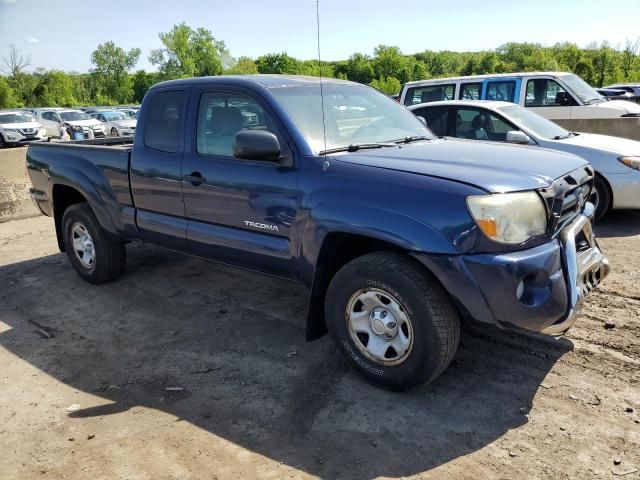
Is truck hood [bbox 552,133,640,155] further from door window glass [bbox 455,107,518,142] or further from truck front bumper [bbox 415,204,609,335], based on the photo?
truck front bumper [bbox 415,204,609,335]

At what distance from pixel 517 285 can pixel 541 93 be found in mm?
8771

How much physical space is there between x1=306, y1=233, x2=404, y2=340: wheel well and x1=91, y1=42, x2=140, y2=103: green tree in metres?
92.1

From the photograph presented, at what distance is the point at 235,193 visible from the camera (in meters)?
3.83

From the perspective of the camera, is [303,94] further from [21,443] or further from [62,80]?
[62,80]

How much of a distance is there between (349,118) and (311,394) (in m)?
1.97

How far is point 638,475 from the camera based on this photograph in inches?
99.0

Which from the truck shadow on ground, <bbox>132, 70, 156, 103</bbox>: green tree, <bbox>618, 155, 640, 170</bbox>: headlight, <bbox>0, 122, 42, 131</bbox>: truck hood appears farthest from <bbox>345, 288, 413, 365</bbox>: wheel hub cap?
<bbox>132, 70, 156, 103</bbox>: green tree

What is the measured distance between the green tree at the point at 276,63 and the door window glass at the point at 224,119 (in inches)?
3614

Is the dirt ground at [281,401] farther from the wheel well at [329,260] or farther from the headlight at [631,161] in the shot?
the headlight at [631,161]

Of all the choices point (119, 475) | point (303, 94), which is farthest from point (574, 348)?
point (119, 475)

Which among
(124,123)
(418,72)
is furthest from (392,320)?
(418,72)

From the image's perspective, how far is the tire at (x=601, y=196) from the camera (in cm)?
648

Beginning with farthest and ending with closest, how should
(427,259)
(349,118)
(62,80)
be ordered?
(62,80) → (349,118) → (427,259)

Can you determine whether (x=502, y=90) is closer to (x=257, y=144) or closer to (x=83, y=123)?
(x=257, y=144)
